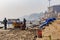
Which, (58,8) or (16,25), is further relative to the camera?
(58,8)

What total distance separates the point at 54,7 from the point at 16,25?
229 feet

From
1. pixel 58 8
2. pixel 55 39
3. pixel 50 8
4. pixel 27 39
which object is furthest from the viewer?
pixel 58 8

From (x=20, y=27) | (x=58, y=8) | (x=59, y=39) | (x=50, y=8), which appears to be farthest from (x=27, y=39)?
(x=58, y=8)

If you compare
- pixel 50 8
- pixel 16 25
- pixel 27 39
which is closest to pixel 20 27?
pixel 16 25

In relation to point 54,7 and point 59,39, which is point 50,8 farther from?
point 59,39

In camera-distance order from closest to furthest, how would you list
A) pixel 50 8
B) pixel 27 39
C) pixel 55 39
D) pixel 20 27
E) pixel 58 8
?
pixel 55 39, pixel 27 39, pixel 20 27, pixel 50 8, pixel 58 8

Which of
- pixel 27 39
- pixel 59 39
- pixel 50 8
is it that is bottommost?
pixel 27 39

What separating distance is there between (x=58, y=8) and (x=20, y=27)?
7268 cm

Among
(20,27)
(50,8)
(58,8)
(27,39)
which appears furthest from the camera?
(58,8)

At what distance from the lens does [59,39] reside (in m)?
3.72

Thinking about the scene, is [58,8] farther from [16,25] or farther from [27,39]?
[27,39]

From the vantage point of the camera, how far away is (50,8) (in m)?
88.6

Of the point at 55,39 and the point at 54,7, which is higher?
the point at 54,7

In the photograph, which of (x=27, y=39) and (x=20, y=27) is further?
(x=20, y=27)
